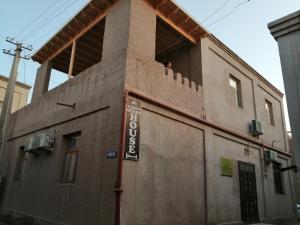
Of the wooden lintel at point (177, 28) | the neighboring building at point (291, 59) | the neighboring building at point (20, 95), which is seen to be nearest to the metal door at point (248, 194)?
the wooden lintel at point (177, 28)

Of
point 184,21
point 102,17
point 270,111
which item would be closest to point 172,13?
point 184,21

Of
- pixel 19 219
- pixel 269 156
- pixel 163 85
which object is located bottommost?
pixel 19 219

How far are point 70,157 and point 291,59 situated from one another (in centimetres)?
714

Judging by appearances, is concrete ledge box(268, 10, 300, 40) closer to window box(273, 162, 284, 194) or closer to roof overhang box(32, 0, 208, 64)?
roof overhang box(32, 0, 208, 64)

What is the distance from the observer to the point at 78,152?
27.8 feet

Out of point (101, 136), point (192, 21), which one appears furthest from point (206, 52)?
point (101, 136)

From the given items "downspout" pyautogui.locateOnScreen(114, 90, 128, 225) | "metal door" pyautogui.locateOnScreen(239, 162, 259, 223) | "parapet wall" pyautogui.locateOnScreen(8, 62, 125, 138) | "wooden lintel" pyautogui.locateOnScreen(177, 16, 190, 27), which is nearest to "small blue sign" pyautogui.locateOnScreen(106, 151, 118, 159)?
"downspout" pyautogui.locateOnScreen(114, 90, 128, 225)

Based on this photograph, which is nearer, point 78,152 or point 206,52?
point 78,152

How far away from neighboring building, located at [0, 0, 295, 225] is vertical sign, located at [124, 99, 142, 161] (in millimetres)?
28

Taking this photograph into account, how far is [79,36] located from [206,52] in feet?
17.3

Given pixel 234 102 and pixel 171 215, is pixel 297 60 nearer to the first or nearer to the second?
pixel 171 215

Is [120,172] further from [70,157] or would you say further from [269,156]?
[269,156]

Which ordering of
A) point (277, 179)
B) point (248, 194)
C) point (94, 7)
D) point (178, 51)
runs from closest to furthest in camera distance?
point (94, 7)
point (248, 194)
point (178, 51)
point (277, 179)

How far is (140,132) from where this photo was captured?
7.47 m
